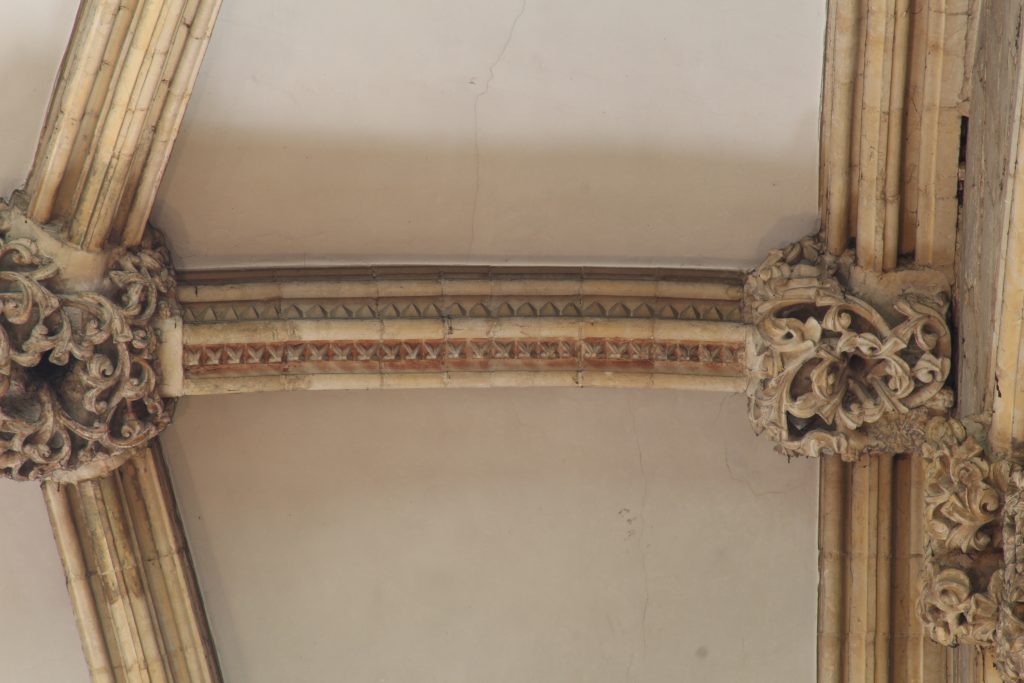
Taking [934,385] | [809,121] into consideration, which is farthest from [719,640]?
[809,121]

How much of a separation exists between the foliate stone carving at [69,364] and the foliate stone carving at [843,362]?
197 cm

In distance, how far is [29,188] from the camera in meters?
5.19

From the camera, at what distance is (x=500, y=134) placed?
550 cm

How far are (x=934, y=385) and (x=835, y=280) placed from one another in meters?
0.47

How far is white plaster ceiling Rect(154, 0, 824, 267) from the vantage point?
17.3 ft

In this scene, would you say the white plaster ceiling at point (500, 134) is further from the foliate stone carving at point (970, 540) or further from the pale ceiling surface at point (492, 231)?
the foliate stone carving at point (970, 540)

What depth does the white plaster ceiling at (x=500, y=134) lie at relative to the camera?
5281mm

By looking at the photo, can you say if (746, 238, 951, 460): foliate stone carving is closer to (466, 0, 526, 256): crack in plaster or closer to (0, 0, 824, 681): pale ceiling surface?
(0, 0, 824, 681): pale ceiling surface

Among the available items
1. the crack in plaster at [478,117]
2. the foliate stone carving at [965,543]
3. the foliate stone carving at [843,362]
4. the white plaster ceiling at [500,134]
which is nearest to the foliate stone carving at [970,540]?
the foliate stone carving at [965,543]

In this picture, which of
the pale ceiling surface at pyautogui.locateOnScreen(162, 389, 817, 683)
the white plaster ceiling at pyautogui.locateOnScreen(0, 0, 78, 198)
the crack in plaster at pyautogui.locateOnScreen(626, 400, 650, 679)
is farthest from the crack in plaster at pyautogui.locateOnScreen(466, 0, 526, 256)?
the white plaster ceiling at pyautogui.locateOnScreen(0, 0, 78, 198)

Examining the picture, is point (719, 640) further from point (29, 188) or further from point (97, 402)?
point (29, 188)

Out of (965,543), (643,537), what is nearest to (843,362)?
(965,543)

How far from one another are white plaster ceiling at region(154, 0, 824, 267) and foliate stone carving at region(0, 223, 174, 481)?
47 cm

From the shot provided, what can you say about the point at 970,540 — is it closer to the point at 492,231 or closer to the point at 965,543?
the point at 965,543
